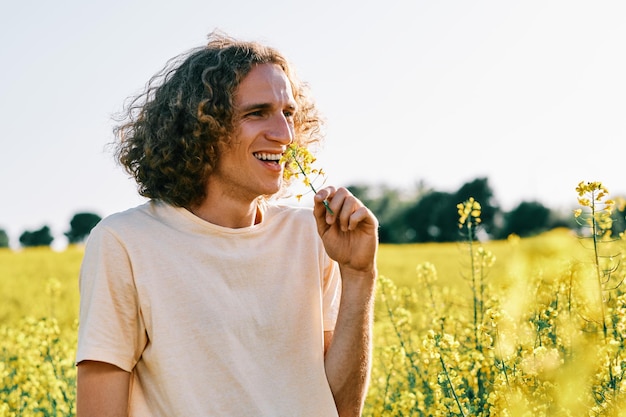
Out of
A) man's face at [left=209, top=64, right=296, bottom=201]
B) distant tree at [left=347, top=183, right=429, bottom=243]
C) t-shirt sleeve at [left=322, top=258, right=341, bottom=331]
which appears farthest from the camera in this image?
distant tree at [left=347, top=183, right=429, bottom=243]

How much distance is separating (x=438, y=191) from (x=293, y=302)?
1538 inches

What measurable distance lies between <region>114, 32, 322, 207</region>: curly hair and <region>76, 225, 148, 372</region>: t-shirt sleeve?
319 mm

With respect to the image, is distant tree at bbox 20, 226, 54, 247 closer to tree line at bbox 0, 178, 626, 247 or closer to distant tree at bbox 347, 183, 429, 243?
tree line at bbox 0, 178, 626, 247

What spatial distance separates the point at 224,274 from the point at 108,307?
0.36 meters

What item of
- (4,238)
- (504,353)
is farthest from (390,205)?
(504,353)

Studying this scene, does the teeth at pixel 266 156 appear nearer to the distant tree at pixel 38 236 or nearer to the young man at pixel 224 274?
the young man at pixel 224 274

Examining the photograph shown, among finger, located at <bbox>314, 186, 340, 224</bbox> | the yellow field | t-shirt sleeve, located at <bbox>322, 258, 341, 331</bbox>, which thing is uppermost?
finger, located at <bbox>314, 186, 340, 224</bbox>

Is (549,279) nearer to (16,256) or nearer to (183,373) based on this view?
(183,373)

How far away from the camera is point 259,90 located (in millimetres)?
2523

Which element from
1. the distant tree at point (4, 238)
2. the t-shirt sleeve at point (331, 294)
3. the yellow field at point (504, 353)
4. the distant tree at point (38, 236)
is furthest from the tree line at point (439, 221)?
the t-shirt sleeve at point (331, 294)

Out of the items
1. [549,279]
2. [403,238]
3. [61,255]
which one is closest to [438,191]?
[403,238]

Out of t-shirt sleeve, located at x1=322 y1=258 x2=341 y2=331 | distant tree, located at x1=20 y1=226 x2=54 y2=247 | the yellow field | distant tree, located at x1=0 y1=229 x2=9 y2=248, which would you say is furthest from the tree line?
t-shirt sleeve, located at x1=322 y1=258 x2=341 y2=331

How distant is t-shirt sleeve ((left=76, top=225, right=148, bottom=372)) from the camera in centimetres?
217

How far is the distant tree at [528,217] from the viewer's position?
122ft
